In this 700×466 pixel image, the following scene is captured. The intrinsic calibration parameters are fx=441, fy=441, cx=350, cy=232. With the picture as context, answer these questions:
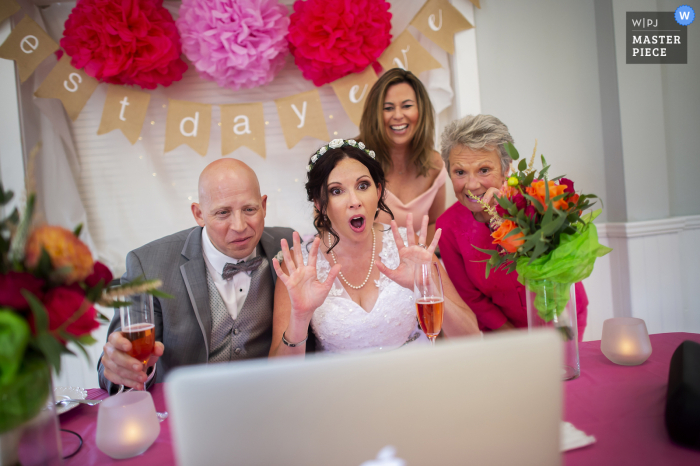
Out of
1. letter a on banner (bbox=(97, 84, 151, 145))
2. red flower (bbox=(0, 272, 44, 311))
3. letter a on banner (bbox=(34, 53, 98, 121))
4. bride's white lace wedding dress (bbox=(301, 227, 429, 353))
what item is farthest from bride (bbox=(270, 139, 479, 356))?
letter a on banner (bbox=(34, 53, 98, 121))

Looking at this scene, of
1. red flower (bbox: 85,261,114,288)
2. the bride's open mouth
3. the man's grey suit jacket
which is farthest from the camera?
the bride's open mouth

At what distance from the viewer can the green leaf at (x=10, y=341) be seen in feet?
2.16

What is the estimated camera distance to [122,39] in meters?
2.49

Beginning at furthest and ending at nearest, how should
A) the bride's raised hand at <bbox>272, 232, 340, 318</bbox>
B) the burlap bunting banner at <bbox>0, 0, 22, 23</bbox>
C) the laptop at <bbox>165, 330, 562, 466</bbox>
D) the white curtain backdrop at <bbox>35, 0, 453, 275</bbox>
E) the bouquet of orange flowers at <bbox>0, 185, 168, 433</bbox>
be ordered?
the white curtain backdrop at <bbox>35, 0, 453, 275</bbox>
the burlap bunting banner at <bbox>0, 0, 22, 23</bbox>
the bride's raised hand at <bbox>272, 232, 340, 318</bbox>
the bouquet of orange flowers at <bbox>0, 185, 168, 433</bbox>
the laptop at <bbox>165, 330, 562, 466</bbox>

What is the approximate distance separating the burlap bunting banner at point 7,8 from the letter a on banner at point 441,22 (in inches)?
95.4

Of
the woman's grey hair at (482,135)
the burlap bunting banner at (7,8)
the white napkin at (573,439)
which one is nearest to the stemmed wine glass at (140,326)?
the white napkin at (573,439)

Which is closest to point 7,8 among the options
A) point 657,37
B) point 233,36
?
point 233,36

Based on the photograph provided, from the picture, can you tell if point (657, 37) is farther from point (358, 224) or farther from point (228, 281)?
point (228, 281)

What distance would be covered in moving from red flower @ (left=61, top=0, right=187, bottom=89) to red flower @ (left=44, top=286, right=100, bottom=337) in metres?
A: 2.22

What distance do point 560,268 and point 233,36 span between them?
224 centimetres

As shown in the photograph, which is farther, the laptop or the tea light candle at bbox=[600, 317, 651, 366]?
the tea light candle at bbox=[600, 317, 651, 366]

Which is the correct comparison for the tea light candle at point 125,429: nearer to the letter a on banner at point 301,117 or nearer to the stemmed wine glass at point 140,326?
the stemmed wine glass at point 140,326

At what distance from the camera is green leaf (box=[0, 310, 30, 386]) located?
0.66 meters

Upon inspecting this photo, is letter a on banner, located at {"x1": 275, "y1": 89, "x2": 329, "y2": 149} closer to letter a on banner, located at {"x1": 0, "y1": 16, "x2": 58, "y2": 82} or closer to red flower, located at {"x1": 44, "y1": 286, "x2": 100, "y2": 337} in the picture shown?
letter a on banner, located at {"x1": 0, "y1": 16, "x2": 58, "y2": 82}
